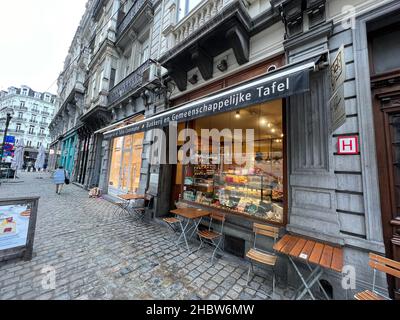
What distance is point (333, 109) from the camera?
2666 millimetres

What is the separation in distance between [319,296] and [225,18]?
5561 mm

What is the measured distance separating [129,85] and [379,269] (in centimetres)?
1014

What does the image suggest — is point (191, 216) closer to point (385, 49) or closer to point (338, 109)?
point (338, 109)

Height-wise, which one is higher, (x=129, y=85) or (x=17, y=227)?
(x=129, y=85)

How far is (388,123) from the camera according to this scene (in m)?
2.61

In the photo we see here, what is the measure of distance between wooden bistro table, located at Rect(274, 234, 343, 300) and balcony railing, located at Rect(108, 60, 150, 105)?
774 cm

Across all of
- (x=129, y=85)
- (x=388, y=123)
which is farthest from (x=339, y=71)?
(x=129, y=85)

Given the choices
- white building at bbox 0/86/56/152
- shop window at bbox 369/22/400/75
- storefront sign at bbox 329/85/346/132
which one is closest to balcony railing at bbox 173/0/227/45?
shop window at bbox 369/22/400/75

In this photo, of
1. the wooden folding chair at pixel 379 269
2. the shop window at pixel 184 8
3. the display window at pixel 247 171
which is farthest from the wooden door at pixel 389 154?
the shop window at pixel 184 8

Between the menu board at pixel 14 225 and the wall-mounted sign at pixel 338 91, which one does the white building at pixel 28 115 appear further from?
the wall-mounted sign at pixel 338 91
